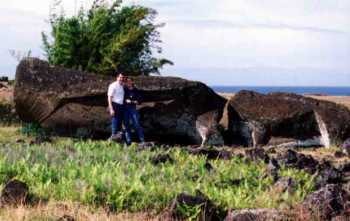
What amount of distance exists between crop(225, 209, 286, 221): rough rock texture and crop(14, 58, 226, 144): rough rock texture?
17850 mm

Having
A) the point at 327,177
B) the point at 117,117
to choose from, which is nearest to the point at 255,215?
the point at 327,177

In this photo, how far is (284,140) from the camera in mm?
30531

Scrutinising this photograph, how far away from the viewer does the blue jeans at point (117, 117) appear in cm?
2648

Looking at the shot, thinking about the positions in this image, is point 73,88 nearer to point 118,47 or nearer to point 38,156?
point 118,47

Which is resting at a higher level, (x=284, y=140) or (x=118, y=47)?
(x=118, y=47)

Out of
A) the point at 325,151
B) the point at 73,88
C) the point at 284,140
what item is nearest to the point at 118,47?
the point at 73,88

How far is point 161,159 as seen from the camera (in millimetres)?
18484

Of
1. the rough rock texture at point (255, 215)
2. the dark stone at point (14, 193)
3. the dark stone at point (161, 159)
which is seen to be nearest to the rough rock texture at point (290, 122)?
the dark stone at point (161, 159)

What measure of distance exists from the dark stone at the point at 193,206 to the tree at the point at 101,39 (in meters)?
24.9

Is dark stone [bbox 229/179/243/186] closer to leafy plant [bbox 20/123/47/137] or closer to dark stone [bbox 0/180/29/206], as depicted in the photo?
dark stone [bbox 0/180/29/206]

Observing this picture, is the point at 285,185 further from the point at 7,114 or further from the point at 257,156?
the point at 7,114

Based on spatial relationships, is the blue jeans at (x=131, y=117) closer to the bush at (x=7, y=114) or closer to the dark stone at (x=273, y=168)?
the bush at (x=7, y=114)

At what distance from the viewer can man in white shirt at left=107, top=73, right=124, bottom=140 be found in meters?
26.0

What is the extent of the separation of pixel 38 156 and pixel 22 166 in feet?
7.26
